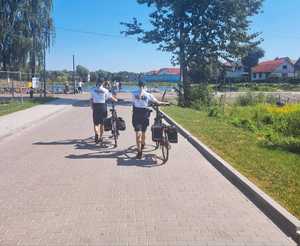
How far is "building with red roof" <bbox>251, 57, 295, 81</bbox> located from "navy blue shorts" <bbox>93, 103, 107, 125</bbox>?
363ft

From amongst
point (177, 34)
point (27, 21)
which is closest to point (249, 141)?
point (177, 34)

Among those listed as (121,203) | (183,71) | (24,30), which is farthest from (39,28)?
(121,203)

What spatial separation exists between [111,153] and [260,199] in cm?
541

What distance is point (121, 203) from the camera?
723 cm

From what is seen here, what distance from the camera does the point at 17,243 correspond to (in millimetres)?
5484

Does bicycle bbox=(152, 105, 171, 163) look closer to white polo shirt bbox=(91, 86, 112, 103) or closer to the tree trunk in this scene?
white polo shirt bbox=(91, 86, 112, 103)

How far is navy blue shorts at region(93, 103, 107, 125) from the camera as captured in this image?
13539mm

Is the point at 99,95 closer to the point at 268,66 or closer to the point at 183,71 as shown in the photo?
the point at 183,71

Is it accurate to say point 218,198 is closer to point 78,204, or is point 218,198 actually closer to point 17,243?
point 78,204

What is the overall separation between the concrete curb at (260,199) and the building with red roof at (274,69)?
113469 millimetres

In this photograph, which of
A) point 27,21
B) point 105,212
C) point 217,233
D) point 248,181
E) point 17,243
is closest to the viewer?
point 17,243

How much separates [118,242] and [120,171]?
424 cm

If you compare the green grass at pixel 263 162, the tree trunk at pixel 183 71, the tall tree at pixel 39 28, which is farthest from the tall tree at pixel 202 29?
the green grass at pixel 263 162

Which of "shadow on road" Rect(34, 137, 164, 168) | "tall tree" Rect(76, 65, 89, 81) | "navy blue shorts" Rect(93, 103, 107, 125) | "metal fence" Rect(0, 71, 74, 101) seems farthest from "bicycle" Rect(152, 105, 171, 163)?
"tall tree" Rect(76, 65, 89, 81)
